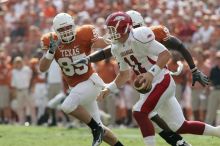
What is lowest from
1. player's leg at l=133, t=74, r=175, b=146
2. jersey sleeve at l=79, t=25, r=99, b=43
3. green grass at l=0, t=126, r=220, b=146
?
green grass at l=0, t=126, r=220, b=146

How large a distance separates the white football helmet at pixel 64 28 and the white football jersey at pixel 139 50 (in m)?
0.96

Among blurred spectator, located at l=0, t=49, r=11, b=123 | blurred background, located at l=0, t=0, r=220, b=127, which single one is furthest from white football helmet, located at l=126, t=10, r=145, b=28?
blurred spectator, located at l=0, t=49, r=11, b=123

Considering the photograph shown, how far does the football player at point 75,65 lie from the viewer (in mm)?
7762

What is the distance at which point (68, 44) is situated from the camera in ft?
26.4

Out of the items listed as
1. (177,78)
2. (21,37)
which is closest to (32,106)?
(21,37)

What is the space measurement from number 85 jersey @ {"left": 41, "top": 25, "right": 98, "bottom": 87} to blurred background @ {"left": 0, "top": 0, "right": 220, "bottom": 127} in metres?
4.35

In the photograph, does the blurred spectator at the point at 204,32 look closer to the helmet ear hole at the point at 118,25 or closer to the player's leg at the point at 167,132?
the player's leg at the point at 167,132

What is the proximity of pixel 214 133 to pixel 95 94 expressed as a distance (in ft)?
4.71

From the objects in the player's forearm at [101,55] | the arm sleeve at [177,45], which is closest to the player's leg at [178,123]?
the arm sleeve at [177,45]

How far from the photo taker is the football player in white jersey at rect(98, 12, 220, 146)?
669 centimetres

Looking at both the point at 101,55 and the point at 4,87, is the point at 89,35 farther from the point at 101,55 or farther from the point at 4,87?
the point at 4,87

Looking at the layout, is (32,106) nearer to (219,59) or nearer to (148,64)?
(219,59)

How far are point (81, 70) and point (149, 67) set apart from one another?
1.26 metres

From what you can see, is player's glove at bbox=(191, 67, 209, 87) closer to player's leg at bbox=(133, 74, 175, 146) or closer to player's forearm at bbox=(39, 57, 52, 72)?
player's leg at bbox=(133, 74, 175, 146)
